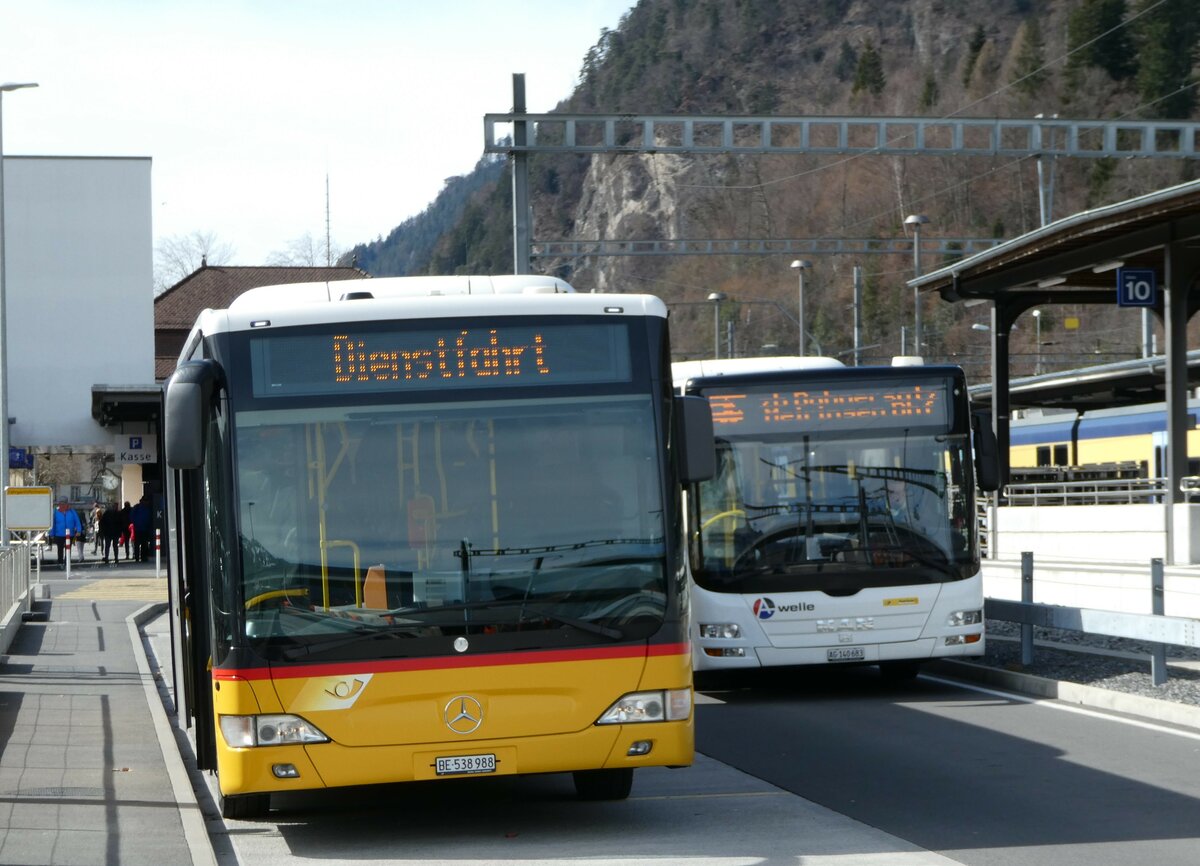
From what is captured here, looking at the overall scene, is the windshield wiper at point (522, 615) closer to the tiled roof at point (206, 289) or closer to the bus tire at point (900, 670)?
the bus tire at point (900, 670)

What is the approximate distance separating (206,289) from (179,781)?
7528 centimetres

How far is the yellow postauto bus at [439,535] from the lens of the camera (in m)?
8.00

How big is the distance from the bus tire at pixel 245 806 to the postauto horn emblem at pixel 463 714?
1321 millimetres

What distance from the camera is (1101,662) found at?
1511cm

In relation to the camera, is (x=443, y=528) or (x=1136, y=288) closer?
(x=443, y=528)

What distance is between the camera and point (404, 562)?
26.5 ft

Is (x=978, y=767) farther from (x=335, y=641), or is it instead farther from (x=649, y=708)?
(x=335, y=641)

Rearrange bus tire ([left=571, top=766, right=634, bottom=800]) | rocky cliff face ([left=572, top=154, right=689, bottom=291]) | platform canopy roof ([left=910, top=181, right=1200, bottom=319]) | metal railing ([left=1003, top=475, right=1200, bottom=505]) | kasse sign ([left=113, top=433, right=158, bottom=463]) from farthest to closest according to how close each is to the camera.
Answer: rocky cliff face ([left=572, top=154, right=689, bottom=291]) → kasse sign ([left=113, top=433, right=158, bottom=463]) → metal railing ([left=1003, top=475, right=1200, bottom=505]) → platform canopy roof ([left=910, top=181, right=1200, bottom=319]) → bus tire ([left=571, top=766, right=634, bottom=800])

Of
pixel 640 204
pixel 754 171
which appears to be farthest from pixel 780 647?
pixel 640 204

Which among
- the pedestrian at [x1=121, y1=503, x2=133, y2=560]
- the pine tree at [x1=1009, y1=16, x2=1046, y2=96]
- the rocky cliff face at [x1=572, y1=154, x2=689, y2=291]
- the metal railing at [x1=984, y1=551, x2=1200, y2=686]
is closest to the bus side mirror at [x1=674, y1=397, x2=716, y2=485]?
the metal railing at [x1=984, y1=551, x2=1200, y2=686]

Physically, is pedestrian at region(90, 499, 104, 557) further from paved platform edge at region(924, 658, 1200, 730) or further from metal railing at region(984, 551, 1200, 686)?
metal railing at region(984, 551, 1200, 686)

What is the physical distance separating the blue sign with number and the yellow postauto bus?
2253cm

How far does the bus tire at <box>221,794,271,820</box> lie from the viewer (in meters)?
8.73

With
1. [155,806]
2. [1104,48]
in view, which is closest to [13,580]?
[155,806]
